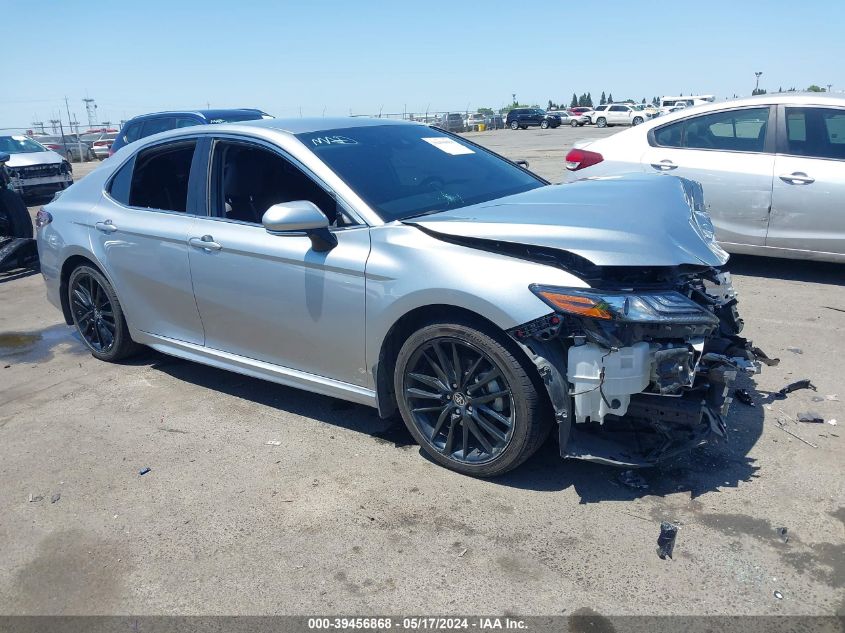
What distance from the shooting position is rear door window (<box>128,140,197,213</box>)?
4.70 m

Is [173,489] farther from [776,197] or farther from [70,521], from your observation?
[776,197]

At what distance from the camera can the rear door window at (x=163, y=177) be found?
4.70 metres

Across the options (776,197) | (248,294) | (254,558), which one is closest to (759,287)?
(776,197)

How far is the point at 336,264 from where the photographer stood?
3.75 m

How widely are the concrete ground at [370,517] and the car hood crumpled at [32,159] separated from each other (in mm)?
12910

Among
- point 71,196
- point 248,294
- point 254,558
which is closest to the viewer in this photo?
point 254,558

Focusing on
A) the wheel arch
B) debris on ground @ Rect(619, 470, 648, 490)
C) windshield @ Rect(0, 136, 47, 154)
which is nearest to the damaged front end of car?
the wheel arch

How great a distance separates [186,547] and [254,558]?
0.35m

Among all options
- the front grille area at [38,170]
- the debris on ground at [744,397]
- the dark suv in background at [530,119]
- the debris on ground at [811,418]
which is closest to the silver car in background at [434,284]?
the debris on ground at [744,397]

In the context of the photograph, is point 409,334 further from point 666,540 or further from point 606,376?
point 666,540

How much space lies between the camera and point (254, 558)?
308cm

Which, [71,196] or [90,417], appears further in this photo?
[71,196]

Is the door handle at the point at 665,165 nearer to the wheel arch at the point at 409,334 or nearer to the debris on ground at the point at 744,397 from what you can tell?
the debris on ground at the point at 744,397

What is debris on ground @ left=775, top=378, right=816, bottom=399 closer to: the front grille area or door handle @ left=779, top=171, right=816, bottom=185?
door handle @ left=779, top=171, right=816, bottom=185
